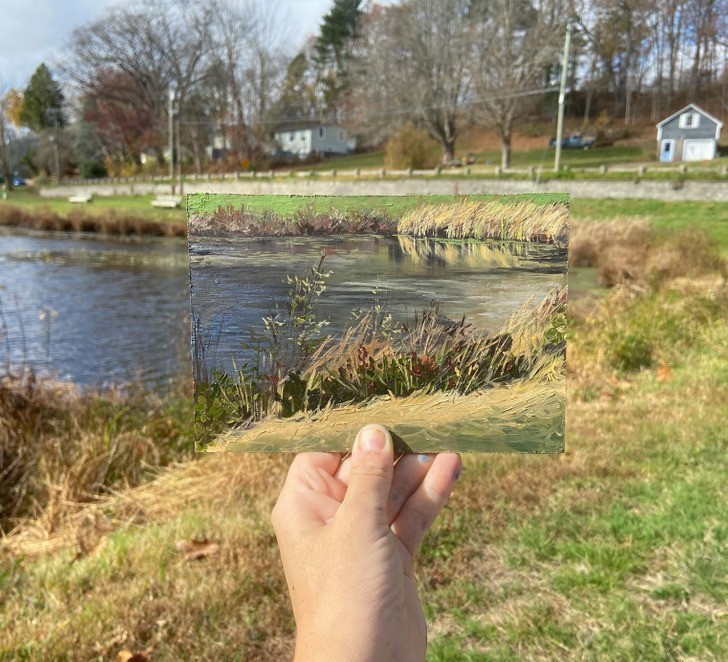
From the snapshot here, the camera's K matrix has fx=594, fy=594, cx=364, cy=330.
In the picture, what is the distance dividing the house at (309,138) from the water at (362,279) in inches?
2070

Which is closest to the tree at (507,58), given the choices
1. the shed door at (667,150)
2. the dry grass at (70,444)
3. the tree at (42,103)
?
the shed door at (667,150)

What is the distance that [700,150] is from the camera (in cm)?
1686

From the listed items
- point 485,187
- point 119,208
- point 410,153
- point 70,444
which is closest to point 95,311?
point 70,444

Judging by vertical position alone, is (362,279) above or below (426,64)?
below

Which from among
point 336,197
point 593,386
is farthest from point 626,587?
point 593,386

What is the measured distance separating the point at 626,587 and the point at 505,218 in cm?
183

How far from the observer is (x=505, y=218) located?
156 cm

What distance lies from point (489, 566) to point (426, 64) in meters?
40.3

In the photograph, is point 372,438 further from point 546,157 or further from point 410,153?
point 546,157

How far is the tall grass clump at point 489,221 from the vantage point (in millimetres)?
1527

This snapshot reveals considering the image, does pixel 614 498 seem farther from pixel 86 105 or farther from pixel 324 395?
pixel 86 105

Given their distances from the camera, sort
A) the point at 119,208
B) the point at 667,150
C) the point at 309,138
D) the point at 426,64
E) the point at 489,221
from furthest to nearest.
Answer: the point at 309,138 < the point at 426,64 < the point at 119,208 < the point at 667,150 < the point at 489,221

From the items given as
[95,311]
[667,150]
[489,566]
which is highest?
[667,150]

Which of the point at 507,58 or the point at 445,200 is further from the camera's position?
the point at 507,58
